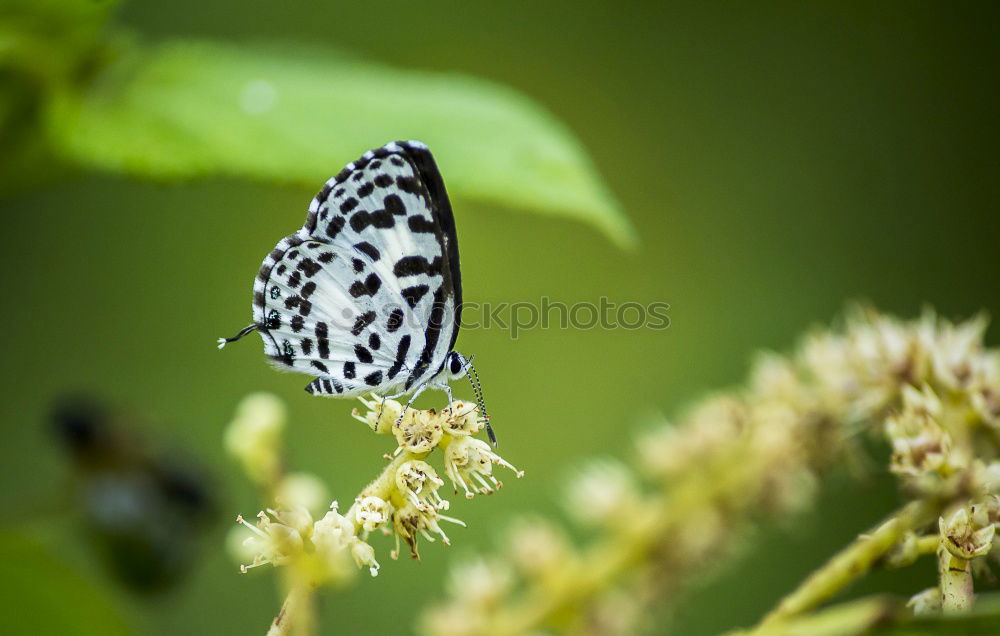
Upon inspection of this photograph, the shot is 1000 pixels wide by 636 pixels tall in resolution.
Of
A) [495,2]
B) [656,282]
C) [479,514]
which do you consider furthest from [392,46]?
[479,514]

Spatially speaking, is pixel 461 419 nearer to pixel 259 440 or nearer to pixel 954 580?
pixel 259 440

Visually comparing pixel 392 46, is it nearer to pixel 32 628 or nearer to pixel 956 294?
pixel 956 294

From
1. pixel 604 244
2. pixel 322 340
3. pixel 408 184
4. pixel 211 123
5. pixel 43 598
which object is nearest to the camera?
pixel 43 598

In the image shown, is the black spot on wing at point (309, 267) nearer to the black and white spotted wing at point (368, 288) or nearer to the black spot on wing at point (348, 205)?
the black and white spotted wing at point (368, 288)

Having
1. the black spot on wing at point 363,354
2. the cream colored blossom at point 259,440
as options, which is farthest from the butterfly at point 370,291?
the cream colored blossom at point 259,440

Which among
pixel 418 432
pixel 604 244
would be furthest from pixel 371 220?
pixel 604 244
